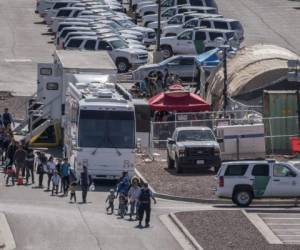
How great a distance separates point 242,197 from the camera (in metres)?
45.5

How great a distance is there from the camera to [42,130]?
2290 inches

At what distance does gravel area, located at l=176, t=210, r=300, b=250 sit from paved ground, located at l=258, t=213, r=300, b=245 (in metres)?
0.55

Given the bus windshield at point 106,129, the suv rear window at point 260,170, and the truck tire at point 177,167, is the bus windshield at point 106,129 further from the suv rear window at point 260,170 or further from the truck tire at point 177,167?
the suv rear window at point 260,170

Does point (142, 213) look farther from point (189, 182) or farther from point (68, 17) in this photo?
point (68, 17)

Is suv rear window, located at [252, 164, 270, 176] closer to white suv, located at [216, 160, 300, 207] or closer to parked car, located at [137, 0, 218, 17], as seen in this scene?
white suv, located at [216, 160, 300, 207]

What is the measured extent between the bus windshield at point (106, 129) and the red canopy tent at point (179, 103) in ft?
32.6

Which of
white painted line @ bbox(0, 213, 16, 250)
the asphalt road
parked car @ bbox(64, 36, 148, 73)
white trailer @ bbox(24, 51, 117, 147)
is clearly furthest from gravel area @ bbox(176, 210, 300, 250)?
parked car @ bbox(64, 36, 148, 73)

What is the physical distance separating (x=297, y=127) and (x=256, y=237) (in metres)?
17.4

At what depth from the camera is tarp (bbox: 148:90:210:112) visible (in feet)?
196

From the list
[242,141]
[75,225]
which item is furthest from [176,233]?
[242,141]

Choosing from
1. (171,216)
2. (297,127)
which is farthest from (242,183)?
(297,127)

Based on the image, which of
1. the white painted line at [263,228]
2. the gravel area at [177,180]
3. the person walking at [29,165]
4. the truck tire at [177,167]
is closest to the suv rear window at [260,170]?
the white painted line at [263,228]

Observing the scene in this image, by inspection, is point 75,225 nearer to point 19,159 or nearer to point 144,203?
point 144,203

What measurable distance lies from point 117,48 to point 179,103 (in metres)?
18.0
